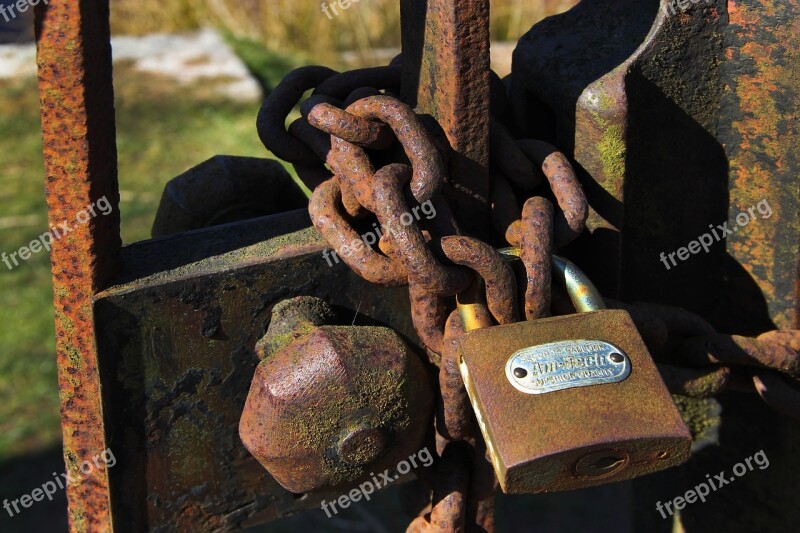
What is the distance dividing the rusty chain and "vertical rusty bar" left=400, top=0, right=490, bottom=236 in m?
0.02

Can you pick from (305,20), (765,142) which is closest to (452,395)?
(765,142)

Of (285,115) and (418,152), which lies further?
(285,115)

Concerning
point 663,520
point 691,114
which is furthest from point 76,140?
point 663,520

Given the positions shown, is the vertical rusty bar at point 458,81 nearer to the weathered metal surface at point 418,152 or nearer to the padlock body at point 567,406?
the weathered metal surface at point 418,152

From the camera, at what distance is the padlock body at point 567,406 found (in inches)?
38.1

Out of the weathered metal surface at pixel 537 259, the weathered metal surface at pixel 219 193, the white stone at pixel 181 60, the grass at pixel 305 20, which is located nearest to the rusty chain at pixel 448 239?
the weathered metal surface at pixel 537 259

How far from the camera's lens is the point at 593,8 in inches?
51.9

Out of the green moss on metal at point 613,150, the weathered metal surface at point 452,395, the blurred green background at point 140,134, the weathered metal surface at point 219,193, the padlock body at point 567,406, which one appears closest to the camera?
the padlock body at point 567,406

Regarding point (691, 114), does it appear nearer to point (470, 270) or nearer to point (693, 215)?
point (693, 215)

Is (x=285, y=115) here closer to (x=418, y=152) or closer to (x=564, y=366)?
(x=418, y=152)

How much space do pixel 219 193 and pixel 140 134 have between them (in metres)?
3.67

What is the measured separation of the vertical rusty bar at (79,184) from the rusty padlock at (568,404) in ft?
1.20

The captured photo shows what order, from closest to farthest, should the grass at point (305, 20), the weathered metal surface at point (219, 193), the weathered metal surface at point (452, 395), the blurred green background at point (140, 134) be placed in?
the weathered metal surface at point (452, 395), the weathered metal surface at point (219, 193), the blurred green background at point (140, 134), the grass at point (305, 20)

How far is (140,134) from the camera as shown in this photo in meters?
4.85
